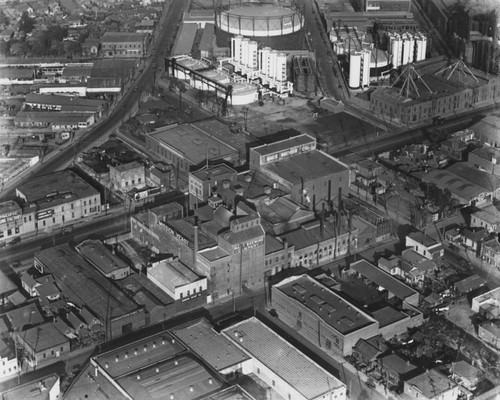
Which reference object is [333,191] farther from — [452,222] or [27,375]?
[27,375]

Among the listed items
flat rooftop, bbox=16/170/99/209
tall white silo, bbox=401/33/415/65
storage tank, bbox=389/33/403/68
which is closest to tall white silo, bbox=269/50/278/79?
storage tank, bbox=389/33/403/68

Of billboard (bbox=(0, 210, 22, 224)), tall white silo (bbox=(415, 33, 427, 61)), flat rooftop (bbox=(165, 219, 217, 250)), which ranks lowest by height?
billboard (bbox=(0, 210, 22, 224))

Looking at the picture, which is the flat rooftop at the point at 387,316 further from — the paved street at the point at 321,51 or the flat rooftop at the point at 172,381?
the paved street at the point at 321,51

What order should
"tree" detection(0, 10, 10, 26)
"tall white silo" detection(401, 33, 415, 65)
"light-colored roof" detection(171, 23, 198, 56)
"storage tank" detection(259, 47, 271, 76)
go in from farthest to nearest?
"tree" detection(0, 10, 10, 26) < "light-colored roof" detection(171, 23, 198, 56) < "tall white silo" detection(401, 33, 415, 65) < "storage tank" detection(259, 47, 271, 76)

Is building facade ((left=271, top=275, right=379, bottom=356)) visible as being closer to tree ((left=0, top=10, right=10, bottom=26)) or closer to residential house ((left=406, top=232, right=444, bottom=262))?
residential house ((left=406, top=232, right=444, bottom=262))

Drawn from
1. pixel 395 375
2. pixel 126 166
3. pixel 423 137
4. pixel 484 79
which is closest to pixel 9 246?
pixel 126 166

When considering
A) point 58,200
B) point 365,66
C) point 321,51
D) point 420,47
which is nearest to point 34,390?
point 58,200

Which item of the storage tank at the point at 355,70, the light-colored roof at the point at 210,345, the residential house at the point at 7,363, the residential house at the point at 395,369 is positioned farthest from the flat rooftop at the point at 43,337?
the storage tank at the point at 355,70

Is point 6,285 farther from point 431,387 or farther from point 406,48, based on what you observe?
point 406,48
